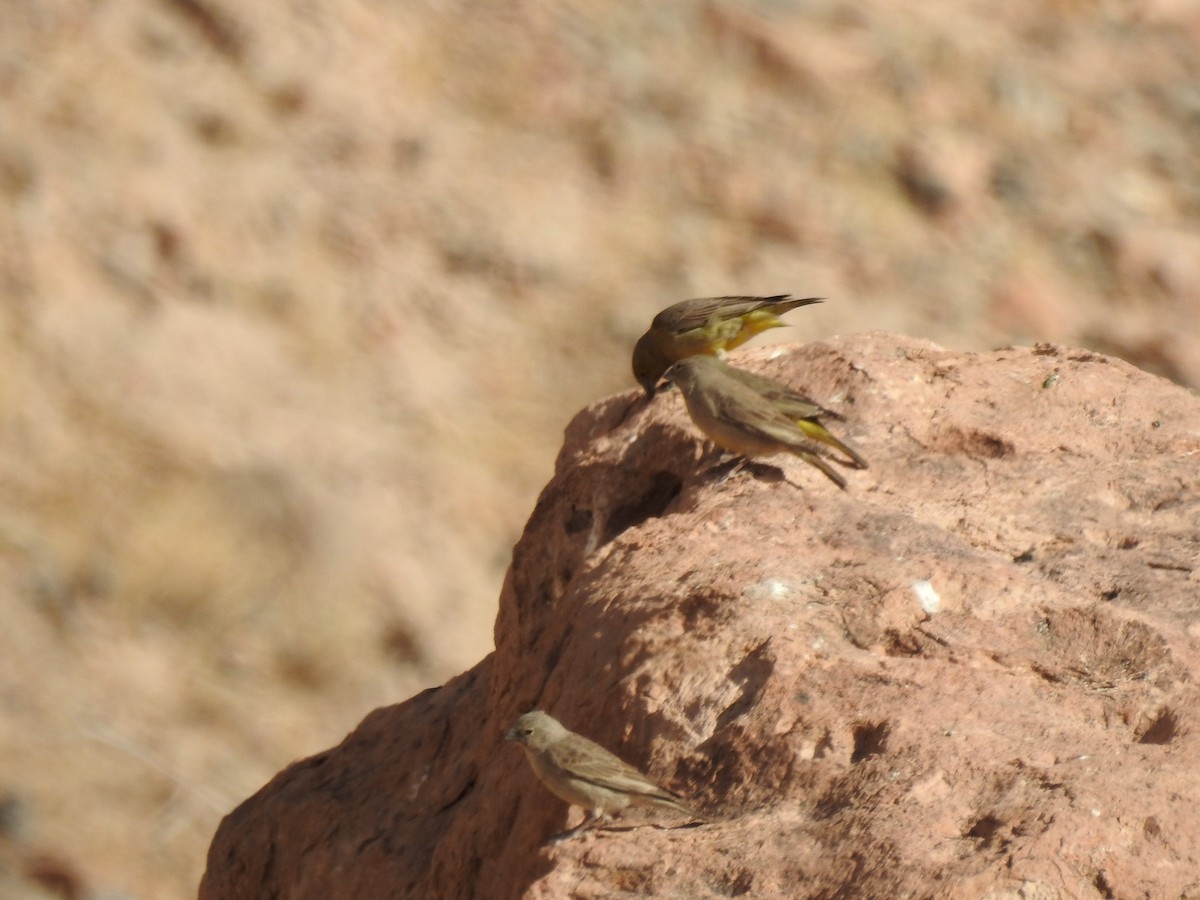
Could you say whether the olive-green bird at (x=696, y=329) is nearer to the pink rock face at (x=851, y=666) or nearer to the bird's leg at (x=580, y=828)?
the pink rock face at (x=851, y=666)

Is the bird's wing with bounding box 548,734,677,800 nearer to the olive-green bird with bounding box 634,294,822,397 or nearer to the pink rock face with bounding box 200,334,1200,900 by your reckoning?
the pink rock face with bounding box 200,334,1200,900

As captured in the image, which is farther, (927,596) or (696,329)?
(696,329)

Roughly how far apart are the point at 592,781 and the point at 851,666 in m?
0.64

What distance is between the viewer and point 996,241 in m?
11.5

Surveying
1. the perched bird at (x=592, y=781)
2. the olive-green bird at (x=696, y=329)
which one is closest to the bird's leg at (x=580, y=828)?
the perched bird at (x=592, y=781)

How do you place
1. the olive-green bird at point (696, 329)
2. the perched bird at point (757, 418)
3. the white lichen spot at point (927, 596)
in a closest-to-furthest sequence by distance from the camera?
the white lichen spot at point (927, 596), the perched bird at point (757, 418), the olive-green bird at point (696, 329)

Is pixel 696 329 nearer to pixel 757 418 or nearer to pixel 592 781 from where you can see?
pixel 757 418

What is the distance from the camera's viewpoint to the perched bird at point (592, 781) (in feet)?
13.2

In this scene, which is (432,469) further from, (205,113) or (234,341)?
(205,113)

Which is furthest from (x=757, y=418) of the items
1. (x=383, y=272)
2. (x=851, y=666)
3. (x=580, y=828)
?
(x=383, y=272)

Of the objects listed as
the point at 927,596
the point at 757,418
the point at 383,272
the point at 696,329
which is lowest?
the point at 927,596

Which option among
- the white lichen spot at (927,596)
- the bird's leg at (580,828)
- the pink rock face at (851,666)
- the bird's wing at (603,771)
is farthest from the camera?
the white lichen spot at (927,596)

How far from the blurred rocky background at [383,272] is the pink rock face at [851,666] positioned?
357 centimetres

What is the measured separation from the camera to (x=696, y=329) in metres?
7.34
